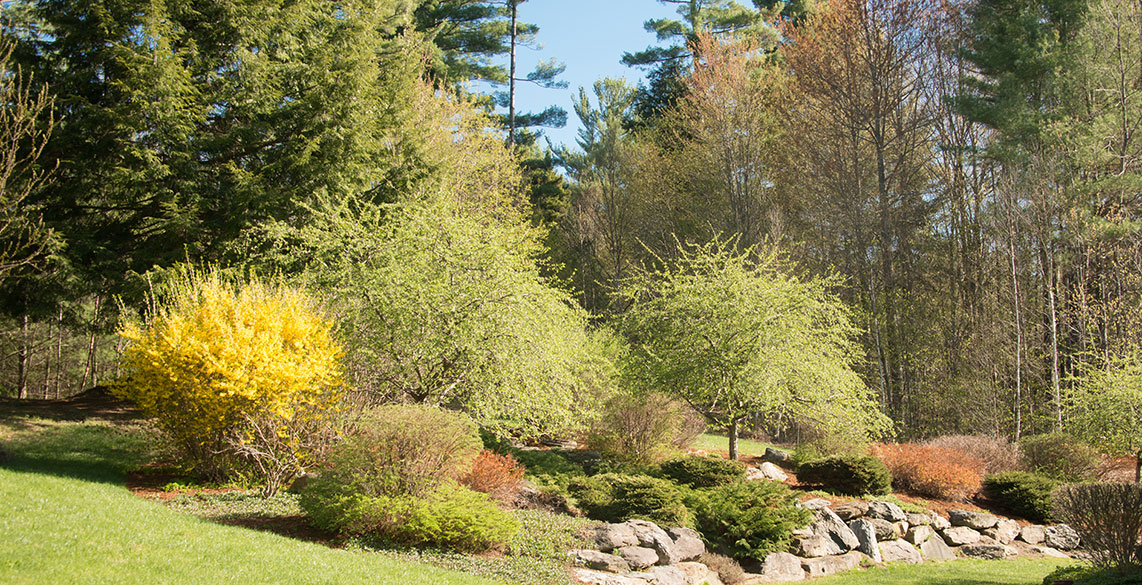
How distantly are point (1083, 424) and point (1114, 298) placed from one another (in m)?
7.75

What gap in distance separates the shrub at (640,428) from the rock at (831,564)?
3.88 meters

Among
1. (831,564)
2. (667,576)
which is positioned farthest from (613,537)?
(831,564)

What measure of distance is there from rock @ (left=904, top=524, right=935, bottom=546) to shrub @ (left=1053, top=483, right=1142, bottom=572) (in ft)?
12.6

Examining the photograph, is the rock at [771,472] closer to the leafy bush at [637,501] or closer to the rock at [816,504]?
the rock at [816,504]

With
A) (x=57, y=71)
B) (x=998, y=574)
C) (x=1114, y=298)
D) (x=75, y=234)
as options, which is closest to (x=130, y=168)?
(x=75, y=234)

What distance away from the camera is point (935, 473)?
44.8 ft

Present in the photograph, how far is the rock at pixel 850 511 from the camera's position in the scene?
11.7m

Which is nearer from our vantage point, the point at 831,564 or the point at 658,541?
the point at 658,541

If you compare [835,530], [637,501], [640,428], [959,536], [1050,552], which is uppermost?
[640,428]

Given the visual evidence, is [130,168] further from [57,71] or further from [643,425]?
[643,425]

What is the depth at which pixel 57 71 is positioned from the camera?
15242mm

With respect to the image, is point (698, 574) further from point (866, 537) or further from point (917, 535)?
point (917, 535)

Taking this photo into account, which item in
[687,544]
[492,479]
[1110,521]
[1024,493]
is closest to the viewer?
[1110,521]

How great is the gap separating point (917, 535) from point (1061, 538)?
10.4 ft
